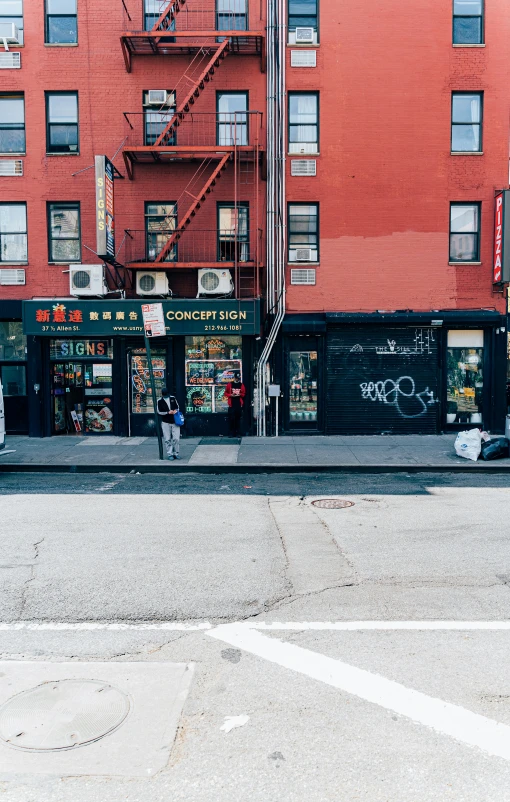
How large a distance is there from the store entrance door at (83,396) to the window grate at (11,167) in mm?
5369

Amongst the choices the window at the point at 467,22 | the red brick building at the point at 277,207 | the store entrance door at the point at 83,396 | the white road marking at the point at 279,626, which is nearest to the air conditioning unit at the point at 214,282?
the red brick building at the point at 277,207

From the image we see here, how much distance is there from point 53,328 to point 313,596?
13.0 meters

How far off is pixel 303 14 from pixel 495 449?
12.6m

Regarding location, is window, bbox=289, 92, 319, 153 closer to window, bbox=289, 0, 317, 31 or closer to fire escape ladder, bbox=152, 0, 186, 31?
window, bbox=289, 0, 317, 31

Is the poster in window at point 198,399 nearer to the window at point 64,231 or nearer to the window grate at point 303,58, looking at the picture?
the window at point 64,231

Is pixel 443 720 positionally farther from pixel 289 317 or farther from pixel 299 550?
pixel 289 317

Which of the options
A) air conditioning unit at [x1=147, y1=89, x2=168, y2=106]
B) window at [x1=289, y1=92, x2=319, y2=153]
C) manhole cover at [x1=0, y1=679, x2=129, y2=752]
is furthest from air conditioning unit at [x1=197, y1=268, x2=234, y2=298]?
manhole cover at [x1=0, y1=679, x2=129, y2=752]

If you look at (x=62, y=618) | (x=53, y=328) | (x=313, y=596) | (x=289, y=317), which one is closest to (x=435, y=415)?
(x=289, y=317)

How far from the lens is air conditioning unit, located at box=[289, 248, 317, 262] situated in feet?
57.7

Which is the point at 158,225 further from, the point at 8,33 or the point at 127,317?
the point at 8,33

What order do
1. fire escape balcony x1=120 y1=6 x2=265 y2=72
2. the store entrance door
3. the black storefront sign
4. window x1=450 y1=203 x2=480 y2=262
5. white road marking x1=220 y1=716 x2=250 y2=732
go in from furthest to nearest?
the store entrance door, window x1=450 y1=203 x2=480 y2=262, the black storefront sign, fire escape balcony x1=120 y1=6 x2=265 y2=72, white road marking x1=220 y1=716 x2=250 y2=732

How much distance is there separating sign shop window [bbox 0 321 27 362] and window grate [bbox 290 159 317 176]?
872 cm

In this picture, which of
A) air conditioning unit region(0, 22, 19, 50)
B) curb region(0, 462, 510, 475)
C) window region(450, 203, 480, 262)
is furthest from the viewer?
window region(450, 203, 480, 262)

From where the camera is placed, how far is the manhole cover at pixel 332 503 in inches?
397
